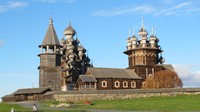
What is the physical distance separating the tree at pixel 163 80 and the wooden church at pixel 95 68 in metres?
1.62

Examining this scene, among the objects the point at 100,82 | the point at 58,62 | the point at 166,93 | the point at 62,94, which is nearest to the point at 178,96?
the point at 166,93

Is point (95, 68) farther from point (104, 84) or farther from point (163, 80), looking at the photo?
point (163, 80)

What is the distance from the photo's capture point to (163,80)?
257 feet

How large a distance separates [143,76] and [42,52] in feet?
71.0

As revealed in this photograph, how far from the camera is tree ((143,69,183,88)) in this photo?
254 feet

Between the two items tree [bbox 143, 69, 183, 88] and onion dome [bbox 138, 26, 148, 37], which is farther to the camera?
onion dome [bbox 138, 26, 148, 37]

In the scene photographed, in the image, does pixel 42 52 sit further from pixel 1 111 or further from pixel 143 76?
pixel 1 111

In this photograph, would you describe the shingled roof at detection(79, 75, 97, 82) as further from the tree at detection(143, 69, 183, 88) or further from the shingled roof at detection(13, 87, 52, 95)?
the tree at detection(143, 69, 183, 88)

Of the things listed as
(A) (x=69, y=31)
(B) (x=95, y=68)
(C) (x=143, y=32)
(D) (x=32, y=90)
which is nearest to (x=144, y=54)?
(C) (x=143, y=32)

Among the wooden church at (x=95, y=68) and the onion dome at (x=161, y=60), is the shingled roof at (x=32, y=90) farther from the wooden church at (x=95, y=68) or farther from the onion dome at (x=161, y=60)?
the onion dome at (x=161, y=60)

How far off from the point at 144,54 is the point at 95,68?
38.6ft

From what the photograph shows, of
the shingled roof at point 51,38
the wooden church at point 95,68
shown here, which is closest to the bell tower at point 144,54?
the wooden church at point 95,68

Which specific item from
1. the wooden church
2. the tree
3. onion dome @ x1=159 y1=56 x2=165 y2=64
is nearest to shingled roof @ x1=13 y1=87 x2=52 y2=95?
the wooden church

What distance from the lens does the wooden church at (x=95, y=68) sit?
2965 inches
